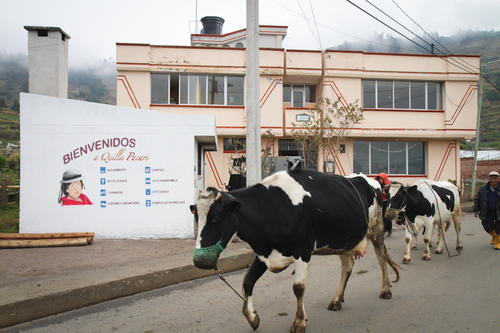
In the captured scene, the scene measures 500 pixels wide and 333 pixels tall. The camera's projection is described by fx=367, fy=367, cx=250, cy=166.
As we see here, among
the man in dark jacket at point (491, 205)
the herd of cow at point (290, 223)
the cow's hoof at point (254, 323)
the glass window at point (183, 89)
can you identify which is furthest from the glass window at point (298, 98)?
the cow's hoof at point (254, 323)

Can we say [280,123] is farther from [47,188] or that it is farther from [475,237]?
[47,188]

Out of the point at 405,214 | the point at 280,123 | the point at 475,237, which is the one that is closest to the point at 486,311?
the point at 405,214

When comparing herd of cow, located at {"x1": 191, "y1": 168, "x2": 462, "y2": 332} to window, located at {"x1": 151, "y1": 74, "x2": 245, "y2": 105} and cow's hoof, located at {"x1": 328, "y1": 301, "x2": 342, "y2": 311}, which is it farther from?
window, located at {"x1": 151, "y1": 74, "x2": 245, "y2": 105}

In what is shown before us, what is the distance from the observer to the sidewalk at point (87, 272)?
5113 millimetres

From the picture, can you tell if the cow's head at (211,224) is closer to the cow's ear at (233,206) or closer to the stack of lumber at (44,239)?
the cow's ear at (233,206)

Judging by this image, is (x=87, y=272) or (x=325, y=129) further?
(x=325, y=129)

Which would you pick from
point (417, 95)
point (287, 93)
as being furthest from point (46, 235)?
point (417, 95)

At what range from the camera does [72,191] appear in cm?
952

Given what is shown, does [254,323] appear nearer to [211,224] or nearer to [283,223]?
[283,223]

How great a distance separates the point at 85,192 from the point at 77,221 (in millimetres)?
763

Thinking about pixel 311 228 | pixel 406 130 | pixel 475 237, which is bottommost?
pixel 475 237

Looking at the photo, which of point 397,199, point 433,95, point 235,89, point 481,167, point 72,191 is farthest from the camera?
point 481,167

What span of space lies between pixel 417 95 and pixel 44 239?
790 inches

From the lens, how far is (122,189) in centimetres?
973
